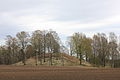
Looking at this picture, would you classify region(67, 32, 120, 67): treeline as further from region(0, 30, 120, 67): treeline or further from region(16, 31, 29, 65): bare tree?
region(16, 31, 29, 65): bare tree

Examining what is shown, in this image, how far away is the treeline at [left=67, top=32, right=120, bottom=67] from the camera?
9938 centimetres

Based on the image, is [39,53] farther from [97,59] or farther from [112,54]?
[112,54]

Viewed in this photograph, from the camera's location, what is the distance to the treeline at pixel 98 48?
99.4 metres

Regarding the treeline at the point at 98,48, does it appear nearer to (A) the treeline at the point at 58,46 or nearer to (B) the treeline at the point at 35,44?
(A) the treeline at the point at 58,46

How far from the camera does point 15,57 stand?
116 meters

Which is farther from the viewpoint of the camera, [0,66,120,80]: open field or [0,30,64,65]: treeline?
[0,30,64,65]: treeline

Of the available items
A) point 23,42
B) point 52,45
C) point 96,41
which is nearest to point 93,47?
point 96,41

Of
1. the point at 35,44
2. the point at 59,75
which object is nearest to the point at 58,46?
the point at 35,44

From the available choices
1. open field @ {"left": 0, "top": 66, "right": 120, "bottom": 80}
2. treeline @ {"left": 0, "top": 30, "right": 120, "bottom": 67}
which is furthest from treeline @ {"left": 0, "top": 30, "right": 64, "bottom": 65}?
open field @ {"left": 0, "top": 66, "right": 120, "bottom": 80}

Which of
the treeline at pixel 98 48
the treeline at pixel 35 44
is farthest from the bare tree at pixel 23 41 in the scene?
the treeline at pixel 98 48

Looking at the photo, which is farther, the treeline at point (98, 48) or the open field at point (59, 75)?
the treeline at point (98, 48)

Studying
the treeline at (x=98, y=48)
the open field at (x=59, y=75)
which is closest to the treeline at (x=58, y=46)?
the treeline at (x=98, y=48)

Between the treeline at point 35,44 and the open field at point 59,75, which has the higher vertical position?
the treeline at point 35,44

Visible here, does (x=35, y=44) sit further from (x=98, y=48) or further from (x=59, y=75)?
(x=59, y=75)
